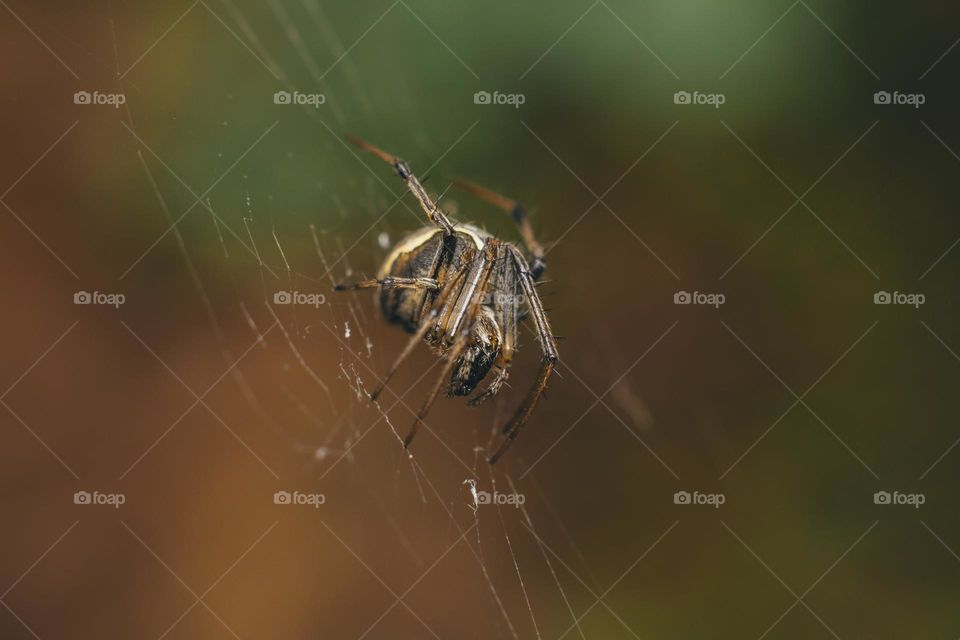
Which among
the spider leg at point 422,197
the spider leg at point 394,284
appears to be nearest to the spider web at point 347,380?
the spider leg at point 422,197

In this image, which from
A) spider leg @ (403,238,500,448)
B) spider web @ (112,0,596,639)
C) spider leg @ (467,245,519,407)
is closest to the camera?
spider leg @ (403,238,500,448)

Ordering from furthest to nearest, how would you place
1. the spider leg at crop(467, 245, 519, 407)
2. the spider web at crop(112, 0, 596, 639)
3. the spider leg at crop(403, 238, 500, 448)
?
1. the spider web at crop(112, 0, 596, 639)
2. the spider leg at crop(467, 245, 519, 407)
3. the spider leg at crop(403, 238, 500, 448)

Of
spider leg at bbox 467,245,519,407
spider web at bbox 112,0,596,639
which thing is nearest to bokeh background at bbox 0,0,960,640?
spider web at bbox 112,0,596,639

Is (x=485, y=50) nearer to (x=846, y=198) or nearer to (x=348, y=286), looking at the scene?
(x=348, y=286)

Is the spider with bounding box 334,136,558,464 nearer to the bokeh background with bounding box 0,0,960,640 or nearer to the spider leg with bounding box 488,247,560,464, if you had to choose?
the spider leg with bounding box 488,247,560,464

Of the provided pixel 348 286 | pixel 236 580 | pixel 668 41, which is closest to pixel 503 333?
pixel 348 286

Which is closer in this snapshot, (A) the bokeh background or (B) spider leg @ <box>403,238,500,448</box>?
(B) spider leg @ <box>403,238,500,448</box>
